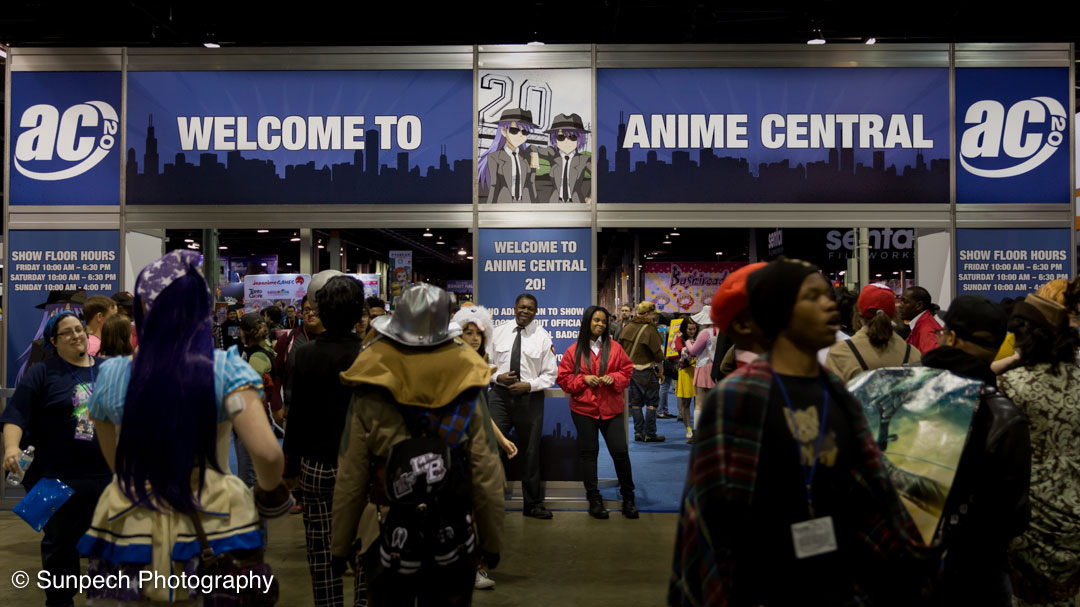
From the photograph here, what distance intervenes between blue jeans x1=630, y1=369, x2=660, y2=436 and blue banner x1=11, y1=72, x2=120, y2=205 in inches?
253

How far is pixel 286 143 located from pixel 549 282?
268 cm

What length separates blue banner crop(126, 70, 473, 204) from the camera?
727 centimetres

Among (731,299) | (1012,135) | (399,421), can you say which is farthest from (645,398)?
(731,299)

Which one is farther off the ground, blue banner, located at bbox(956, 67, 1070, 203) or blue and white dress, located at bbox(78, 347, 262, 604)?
blue banner, located at bbox(956, 67, 1070, 203)

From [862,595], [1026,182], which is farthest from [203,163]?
[1026,182]

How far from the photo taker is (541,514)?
21.9ft

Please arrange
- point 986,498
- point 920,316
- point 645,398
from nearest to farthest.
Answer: point 986,498
point 920,316
point 645,398

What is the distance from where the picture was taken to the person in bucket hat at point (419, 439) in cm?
295

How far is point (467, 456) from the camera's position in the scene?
3047 millimetres

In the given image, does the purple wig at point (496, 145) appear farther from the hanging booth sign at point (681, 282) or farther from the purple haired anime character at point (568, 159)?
the hanging booth sign at point (681, 282)

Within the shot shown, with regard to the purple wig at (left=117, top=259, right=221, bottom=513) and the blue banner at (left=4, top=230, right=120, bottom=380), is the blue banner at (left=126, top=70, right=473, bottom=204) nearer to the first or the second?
the blue banner at (left=4, top=230, right=120, bottom=380)

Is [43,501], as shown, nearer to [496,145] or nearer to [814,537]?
[814,537]

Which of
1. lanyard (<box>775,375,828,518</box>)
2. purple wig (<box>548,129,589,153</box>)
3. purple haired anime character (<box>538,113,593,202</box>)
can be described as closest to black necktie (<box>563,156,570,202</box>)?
purple haired anime character (<box>538,113,593,202</box>)

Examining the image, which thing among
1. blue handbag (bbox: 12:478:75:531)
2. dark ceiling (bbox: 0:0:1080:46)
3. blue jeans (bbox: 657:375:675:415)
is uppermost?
dark ceiling (bbox: 0:0:1080:46)
